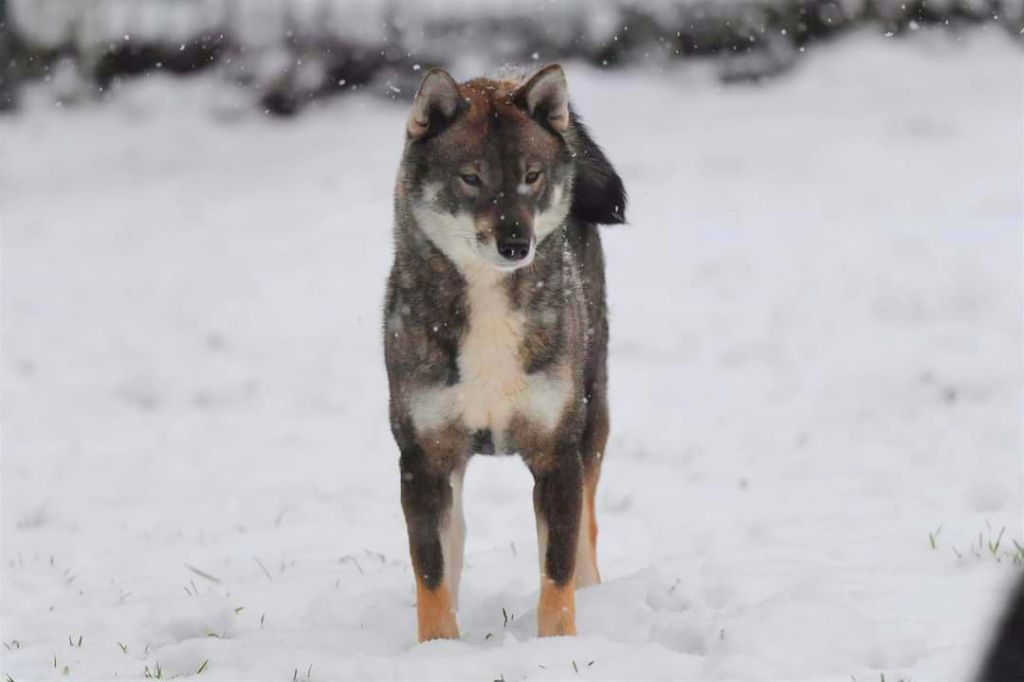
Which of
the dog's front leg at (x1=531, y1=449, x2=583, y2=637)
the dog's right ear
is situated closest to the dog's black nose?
the dog's right ear

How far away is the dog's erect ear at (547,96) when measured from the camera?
191 inches

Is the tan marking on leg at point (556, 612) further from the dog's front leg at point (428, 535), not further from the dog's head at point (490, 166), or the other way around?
the dog's head at point (490, 166)

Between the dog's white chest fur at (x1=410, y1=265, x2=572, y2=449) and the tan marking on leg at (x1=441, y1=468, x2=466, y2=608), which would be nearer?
the dog's white chest fur at (x1=410, y1=265, x2=572, y2=449)

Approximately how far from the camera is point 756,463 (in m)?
8.18

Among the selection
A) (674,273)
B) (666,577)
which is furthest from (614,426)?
(666,577)

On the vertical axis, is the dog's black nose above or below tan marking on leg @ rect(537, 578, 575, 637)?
above

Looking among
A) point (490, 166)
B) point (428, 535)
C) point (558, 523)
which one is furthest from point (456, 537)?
point (490, 166)

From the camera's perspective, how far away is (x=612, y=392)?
9.97m

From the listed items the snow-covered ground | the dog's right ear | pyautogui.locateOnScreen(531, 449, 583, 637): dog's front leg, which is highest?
the dog's right ear

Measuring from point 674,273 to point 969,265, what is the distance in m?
2.50

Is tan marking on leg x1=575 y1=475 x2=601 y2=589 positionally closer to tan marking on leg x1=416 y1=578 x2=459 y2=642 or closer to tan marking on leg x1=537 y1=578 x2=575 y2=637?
tan marking on leg x1=537 y1=578 x2=575 y2=637

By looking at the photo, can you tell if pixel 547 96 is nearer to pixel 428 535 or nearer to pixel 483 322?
pixel 483 322

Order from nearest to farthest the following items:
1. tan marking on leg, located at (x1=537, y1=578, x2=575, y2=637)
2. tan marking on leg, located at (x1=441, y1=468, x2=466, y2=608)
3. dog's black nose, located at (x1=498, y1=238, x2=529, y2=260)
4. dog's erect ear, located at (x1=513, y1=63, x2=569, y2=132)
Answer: dog's black nose, located at (x1=498, y1=238, x2=529, y2=260), tan marking on leg, located at (x1=537, y1=578, x2=575, y2=637), dog's erect ear, located at (x1=513, y1=63, x2=569, y2=132), tan marking on leg, located at (x1=441, y1=468, x2=466, y2=608)

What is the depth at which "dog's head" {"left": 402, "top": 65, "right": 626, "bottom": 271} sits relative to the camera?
181 inches
